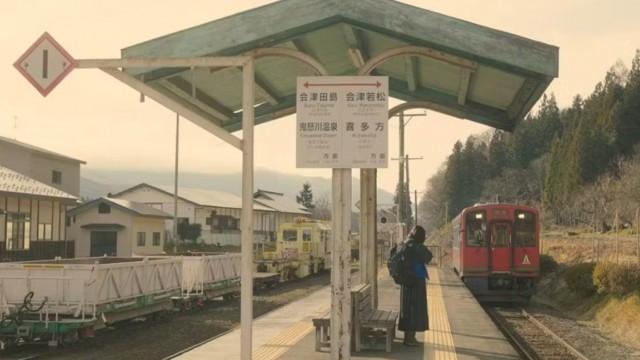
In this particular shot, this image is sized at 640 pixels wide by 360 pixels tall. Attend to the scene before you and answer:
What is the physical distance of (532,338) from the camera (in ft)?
56.2

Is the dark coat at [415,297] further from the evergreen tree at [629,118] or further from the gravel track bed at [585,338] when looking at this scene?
the evergreen tree at [629,118]

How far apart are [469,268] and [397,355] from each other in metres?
13.7

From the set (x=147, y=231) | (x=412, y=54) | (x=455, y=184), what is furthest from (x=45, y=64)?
(x=455, y=184)

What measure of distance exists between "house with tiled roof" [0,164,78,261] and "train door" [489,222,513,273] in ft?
55.2

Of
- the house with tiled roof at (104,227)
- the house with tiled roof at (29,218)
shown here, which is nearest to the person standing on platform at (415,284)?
the house with tiled roof at (29,218)

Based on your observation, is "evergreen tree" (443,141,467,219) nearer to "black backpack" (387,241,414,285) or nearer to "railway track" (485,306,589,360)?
"railway track" (485,306,589,360)

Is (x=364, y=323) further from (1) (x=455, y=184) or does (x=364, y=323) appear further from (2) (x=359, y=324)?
(1) (x=455, y=184)

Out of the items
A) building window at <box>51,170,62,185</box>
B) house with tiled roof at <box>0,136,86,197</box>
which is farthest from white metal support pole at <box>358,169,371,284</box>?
building window at <box>51,170,62,185</box>

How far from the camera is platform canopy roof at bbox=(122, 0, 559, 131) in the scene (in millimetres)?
8406

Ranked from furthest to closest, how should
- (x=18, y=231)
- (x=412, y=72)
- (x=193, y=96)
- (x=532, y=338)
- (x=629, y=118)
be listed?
1. (x=629, y=118)
2. (x=18, y=231)
3. (x=532, y=338)
4. (x=412, y=72)
5. (x=193, y=96)

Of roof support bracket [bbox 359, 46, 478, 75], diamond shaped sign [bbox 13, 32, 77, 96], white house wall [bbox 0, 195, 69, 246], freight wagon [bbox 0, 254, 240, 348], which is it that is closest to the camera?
diamond shaped sign [bbox 13, 32, 77, 96]

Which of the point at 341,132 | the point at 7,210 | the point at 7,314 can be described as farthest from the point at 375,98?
the point at 7,210

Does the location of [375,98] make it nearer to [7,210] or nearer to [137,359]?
[137,359]

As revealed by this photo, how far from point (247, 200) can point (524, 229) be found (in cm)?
1679
